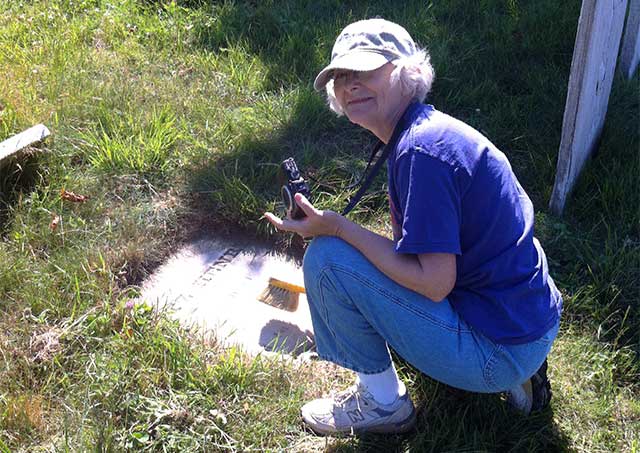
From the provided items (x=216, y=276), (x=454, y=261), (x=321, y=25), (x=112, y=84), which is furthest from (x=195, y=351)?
(x=321, y=25)

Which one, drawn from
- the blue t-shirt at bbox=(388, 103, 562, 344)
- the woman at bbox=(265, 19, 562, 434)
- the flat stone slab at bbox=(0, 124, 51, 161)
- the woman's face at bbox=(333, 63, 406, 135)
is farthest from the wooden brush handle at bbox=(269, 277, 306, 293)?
the flat stone slab at bbox=(0, 124, 51, 161)

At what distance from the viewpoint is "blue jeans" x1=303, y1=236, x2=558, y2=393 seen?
206cm

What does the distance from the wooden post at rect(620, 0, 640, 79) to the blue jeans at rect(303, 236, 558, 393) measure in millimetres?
2573

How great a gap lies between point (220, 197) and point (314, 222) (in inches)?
51.5

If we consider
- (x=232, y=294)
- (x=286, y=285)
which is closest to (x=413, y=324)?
(x=286, y=285)

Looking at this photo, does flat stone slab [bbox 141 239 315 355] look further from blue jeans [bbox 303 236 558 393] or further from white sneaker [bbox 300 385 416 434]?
blue jeans [bbox 303 236 558 393]

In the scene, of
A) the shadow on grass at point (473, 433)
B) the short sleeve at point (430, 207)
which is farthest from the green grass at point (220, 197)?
the short sleeve at point (430, 207)

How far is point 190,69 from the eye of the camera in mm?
4305

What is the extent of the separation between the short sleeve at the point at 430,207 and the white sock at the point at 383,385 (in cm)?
59

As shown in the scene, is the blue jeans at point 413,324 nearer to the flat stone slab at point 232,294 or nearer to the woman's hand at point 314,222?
the woman's hand at point 314,222

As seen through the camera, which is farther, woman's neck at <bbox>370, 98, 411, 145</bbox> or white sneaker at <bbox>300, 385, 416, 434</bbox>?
white sneaker at <bbox>300, 385, 416, 434</bbox>

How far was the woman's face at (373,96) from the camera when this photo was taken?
2.05 m

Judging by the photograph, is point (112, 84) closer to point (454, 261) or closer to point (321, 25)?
point (321, 25)

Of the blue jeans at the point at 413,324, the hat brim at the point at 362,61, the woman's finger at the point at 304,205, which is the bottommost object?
the blue jeans at the point at 413,324
